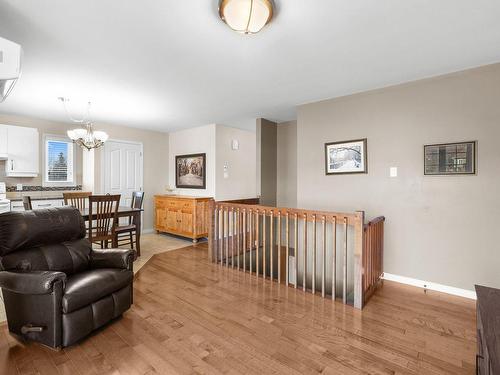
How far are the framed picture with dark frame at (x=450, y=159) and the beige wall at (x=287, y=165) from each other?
2383 millimetres

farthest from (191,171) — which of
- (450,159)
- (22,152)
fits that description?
(450,159)

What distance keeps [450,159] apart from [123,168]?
574 centimetres

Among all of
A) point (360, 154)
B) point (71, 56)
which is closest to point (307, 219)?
point (360, 154)

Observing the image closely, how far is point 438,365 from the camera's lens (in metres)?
1.75

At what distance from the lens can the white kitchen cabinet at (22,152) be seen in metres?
4.39

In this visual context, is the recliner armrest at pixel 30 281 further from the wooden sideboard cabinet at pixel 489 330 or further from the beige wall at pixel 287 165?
the beige wall at pixel 287 165

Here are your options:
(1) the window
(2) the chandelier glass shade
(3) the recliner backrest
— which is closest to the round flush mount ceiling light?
(3) the recliner backrest

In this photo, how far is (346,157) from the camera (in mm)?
3662

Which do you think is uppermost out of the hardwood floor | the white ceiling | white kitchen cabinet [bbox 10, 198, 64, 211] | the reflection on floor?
the white ceiling

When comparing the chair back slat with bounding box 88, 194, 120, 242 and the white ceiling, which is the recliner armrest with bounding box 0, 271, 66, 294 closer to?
the chair back slat with bounding box 88, 194, 120, 242

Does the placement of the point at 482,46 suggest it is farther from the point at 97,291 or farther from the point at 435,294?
the point at 97,291

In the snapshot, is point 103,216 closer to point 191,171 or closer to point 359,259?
point 191,171

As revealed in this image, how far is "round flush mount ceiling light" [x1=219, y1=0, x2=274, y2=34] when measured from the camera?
1690 mm

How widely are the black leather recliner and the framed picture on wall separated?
329 cm
